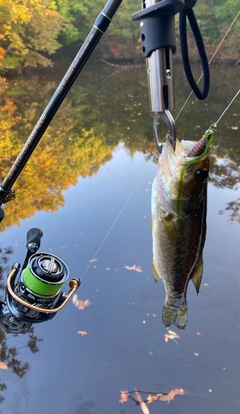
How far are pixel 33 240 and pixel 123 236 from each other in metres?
3.13

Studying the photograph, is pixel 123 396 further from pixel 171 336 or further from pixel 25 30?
pixel 25 30

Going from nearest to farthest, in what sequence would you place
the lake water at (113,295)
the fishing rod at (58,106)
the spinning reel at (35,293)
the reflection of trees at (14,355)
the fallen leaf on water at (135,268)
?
the fishing rod at (58,106)
the spinning reel at (35,293)
the lake water at (113,295)
the reflection of trees at (14,355)
the fallen leaf on water at (135,268)

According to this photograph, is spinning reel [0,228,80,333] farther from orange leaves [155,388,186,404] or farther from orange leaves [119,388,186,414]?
orange leaves [155,388,186,404]

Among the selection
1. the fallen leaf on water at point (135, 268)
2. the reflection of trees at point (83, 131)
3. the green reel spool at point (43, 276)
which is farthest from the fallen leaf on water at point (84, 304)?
the green reel spool at point (43, 276)

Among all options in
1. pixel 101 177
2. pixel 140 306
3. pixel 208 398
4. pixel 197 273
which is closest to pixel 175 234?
pixel 197 273

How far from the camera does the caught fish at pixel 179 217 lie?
3.60 feet

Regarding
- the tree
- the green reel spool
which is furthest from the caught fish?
the tree

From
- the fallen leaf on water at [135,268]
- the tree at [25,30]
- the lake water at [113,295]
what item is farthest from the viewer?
the tree at [25,30]

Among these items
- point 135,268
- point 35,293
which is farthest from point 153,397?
point 35,293

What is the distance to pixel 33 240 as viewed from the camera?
1716mm

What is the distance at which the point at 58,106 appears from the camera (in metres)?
1.48

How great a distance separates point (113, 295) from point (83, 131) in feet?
21.1

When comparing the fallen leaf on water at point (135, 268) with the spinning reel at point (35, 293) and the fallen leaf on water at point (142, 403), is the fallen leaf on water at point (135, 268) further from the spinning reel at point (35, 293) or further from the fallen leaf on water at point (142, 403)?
the spinning reel at point (35, 293)

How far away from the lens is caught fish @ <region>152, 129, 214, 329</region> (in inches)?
43.3
